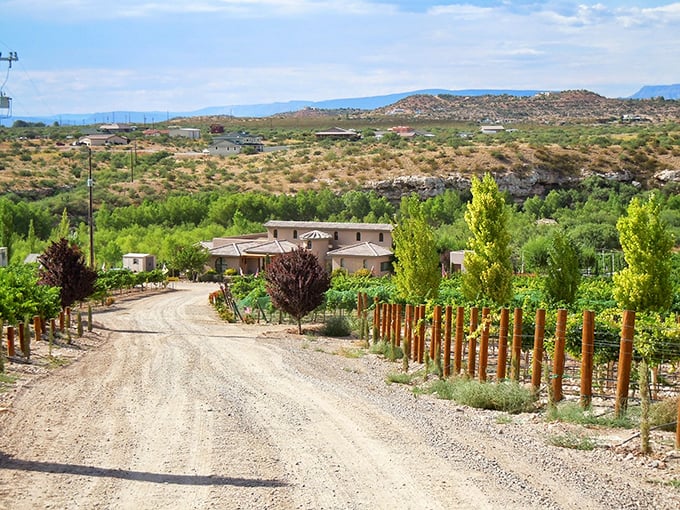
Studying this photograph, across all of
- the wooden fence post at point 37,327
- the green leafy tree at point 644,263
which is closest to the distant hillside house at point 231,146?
the wooden fence post at point 37,327

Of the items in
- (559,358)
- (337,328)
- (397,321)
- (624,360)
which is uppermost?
(624,360)

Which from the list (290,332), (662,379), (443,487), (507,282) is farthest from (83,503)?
(290,332)

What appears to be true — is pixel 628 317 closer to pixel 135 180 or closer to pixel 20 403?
pixel 20 403

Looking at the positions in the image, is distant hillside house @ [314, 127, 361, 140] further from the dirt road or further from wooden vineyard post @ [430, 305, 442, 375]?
the dirt road

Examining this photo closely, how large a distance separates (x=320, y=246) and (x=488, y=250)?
38.9 metres

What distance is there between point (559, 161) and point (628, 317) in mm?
95676

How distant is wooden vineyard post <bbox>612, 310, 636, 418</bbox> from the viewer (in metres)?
13.1

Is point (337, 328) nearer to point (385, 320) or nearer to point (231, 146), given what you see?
point (385, 320)

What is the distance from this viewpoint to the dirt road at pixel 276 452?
9.45 m

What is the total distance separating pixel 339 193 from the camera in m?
97.4

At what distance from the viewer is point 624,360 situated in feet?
42.8

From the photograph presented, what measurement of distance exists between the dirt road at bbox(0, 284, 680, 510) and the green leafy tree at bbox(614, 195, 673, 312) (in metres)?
10.3

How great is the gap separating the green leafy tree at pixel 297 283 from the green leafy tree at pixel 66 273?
6854 mm

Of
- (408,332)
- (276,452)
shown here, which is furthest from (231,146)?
(276,452)
